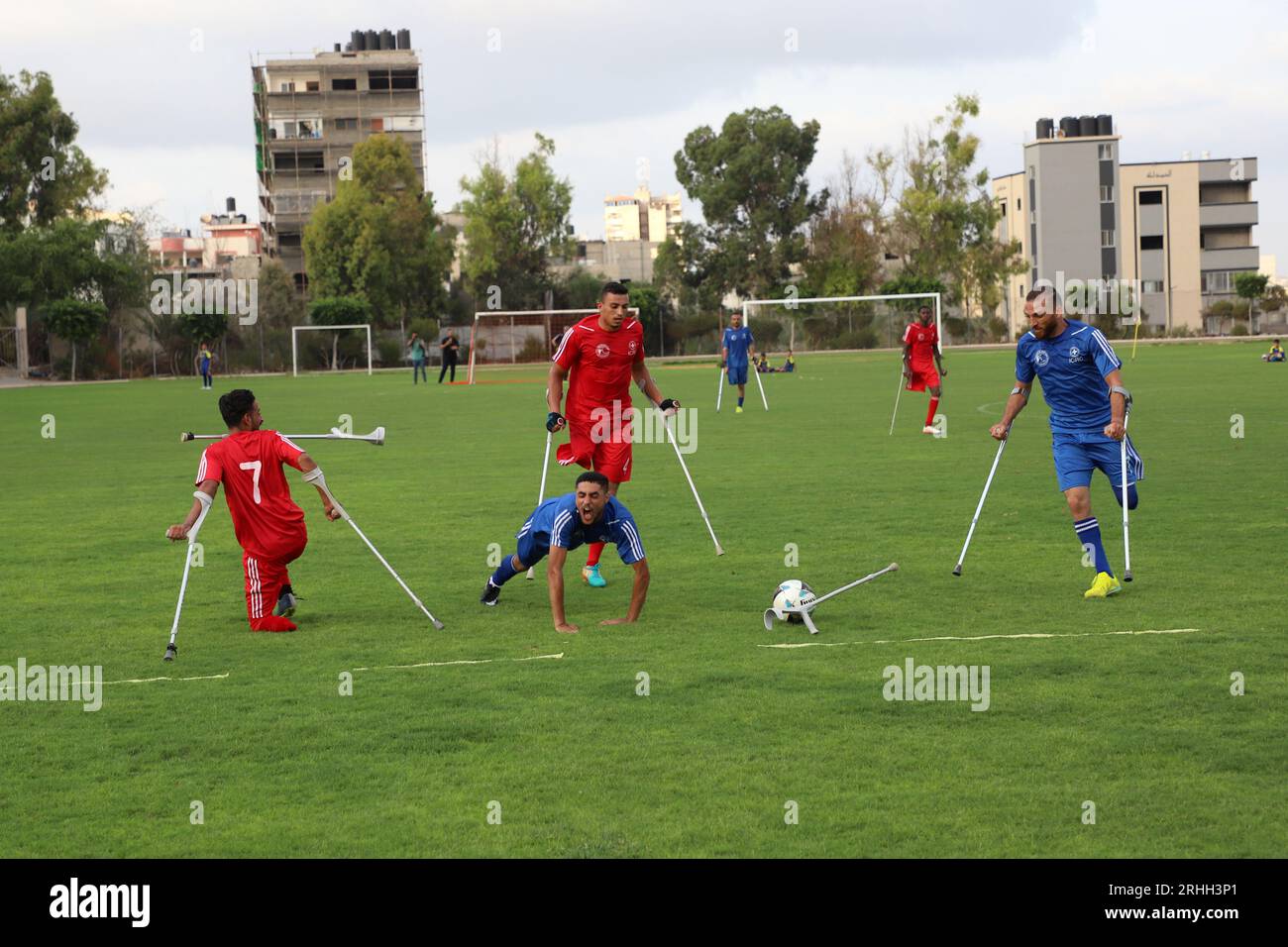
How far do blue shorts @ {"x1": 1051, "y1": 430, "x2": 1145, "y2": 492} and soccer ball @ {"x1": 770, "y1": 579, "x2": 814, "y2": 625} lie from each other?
2.35m

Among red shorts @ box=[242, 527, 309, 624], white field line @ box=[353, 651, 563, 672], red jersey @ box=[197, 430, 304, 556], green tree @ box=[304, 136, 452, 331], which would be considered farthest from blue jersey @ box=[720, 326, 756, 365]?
green tree @ box=[304, 136, 452, 331]

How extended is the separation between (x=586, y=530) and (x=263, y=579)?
2.23 m

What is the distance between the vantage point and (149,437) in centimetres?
2828

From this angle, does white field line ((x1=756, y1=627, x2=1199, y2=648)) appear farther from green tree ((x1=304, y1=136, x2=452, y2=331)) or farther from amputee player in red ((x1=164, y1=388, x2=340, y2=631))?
green tree ((x1=304, y1=136, x2=452, y2=331))

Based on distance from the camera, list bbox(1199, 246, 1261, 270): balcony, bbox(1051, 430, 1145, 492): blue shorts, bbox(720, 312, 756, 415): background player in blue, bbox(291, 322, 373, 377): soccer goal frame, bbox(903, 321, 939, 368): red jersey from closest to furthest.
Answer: bbox(1051, 430, 1145, 492): blue shorts
bbox(903, 321, 939, 368): red jersey
bbox(720, 312, 756, 415): background player in blue
bbox(291, 322, 373, 377): soccer goal frame
bbox(1199, 246, 1261, 270): balcony

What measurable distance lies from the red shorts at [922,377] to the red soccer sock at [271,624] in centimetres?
1734

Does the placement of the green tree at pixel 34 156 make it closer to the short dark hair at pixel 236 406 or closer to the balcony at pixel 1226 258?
the short dark hair at pixel 236 406

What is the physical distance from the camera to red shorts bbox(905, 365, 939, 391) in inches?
1009

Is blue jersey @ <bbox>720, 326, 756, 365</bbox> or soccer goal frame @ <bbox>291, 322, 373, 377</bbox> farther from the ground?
soccer goal frame @ <bbox>291, 322, 373, 377</bbox>

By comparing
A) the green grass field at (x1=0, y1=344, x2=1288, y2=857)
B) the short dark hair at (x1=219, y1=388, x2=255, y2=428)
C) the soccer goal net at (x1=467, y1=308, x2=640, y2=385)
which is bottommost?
the green grass field at (x1=0, y1=344, x2=1288, y2=857)

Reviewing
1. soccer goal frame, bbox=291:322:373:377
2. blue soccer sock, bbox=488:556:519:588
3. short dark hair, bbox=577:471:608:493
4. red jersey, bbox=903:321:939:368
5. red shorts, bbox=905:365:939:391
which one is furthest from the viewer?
soccer goal frame, bbox=291:322:373:377

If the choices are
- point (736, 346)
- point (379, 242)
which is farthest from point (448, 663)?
point (379, 242)

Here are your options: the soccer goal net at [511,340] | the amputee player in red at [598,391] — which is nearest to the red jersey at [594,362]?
the amputee player in red at [598,391]
